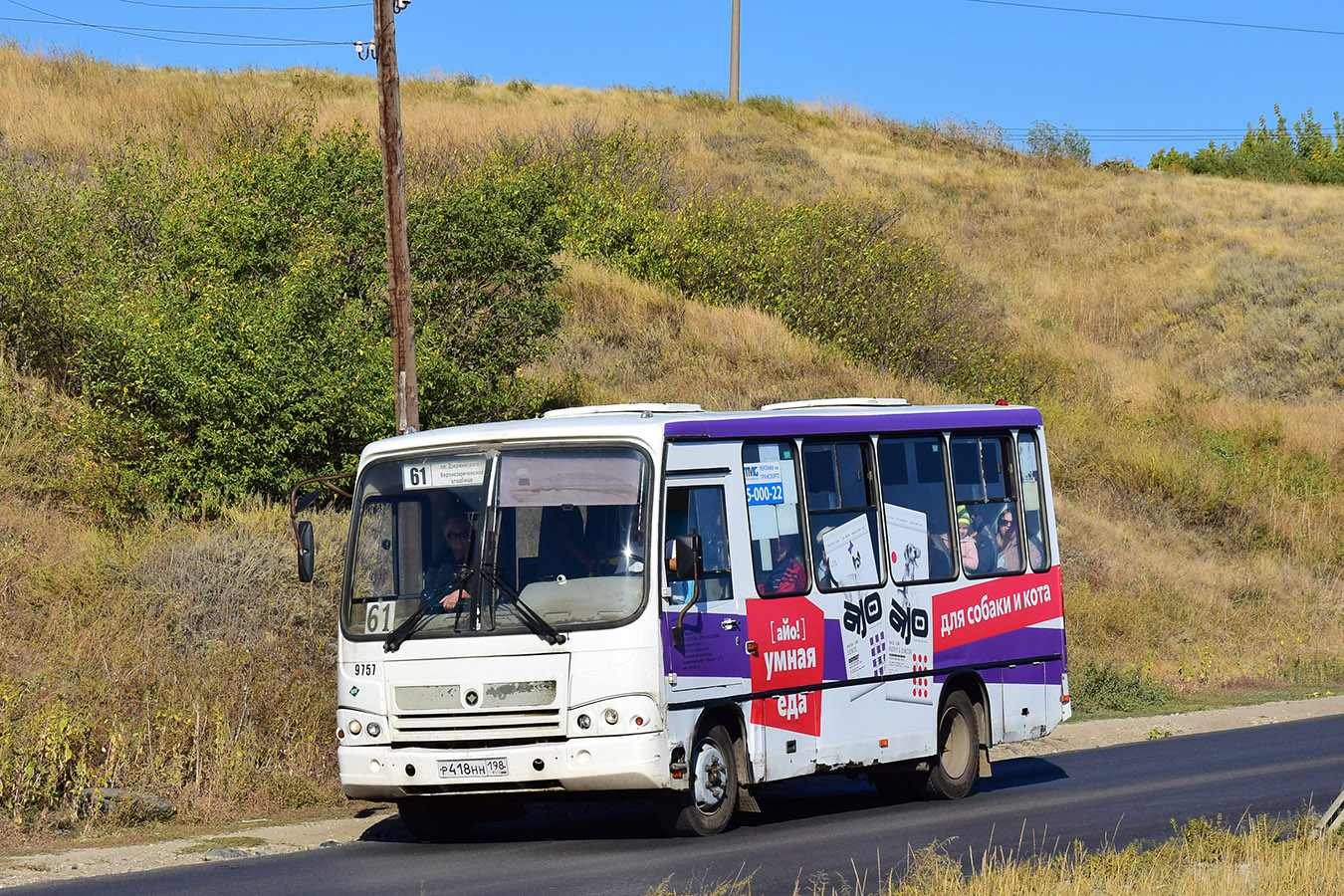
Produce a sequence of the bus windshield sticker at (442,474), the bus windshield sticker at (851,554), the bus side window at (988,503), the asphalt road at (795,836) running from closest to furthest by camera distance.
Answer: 1. the asphalt road at (795,836)
2. the bus windshield sticker at (442,474)
3. the bus windshield sticker at (851,554)
4. the bus side window at (988,503)

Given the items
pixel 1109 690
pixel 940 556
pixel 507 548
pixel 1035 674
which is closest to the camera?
pixel 507 548

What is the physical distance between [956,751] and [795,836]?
3.11 meters

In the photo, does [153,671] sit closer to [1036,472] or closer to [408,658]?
[408,658]

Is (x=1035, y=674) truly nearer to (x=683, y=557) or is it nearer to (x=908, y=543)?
(x=908, y=543)

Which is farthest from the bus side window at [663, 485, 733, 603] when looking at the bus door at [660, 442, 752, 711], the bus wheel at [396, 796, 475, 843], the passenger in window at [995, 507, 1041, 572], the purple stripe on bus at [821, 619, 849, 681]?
the passenger in window at [995, 507, 1041, 572]

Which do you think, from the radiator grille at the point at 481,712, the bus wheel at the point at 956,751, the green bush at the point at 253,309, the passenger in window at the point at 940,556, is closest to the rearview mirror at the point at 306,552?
the radiator grille at the point at 481,712

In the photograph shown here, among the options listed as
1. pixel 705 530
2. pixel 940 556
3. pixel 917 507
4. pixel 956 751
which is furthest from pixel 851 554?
pixel 956 751

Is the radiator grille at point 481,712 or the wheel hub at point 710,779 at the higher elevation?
the radiator grille at point 481,712

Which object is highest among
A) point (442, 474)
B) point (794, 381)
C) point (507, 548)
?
point (794, 381)

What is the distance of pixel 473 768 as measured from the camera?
11.0 metres

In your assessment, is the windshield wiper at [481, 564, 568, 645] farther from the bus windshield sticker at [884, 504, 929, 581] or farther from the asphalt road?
the bus windshield sticker at [884, 504, 929, 581]

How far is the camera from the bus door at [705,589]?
11234 mm

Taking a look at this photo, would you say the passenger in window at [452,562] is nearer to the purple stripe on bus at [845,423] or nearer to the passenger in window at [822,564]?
the purple stripe on bus at [845,423]

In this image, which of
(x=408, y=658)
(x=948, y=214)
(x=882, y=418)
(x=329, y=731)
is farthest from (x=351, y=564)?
(x=948, y=214)
